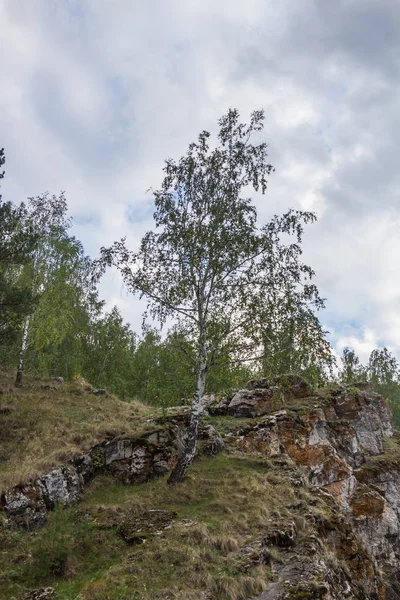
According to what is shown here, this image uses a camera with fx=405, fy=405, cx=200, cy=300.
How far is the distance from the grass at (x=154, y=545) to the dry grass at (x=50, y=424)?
1.79 metres

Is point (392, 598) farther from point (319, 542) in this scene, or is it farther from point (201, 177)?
point (201, 177)

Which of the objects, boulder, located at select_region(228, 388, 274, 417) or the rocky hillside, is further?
boulder, located at select_region(228, 388, 274, 417)

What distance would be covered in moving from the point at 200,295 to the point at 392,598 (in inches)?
718

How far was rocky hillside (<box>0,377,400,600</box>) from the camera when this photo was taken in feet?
28.6

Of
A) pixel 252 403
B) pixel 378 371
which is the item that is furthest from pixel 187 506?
pixel 378 371

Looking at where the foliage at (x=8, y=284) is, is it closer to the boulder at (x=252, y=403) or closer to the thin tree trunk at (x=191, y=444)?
the thin tree trunk at (x=191, y=444)

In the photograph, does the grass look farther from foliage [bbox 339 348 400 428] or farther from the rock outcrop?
foliage [bbox 339 348 400 428]

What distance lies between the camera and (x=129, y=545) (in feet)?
33.0

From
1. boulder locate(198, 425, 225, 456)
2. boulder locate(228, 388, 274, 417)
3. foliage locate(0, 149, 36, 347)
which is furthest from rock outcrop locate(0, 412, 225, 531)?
foliage locate(0, 149, 36, 347)

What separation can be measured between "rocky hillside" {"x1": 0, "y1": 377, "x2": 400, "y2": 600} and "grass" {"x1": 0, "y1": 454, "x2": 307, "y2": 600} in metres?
0.04

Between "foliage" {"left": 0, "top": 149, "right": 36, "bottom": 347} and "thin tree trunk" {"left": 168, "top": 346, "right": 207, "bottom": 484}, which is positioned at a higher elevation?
"foliage" {"left": 0, "top": 149, "right": 36, "bottom": 347}

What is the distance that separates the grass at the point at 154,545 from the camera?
819 centimetres

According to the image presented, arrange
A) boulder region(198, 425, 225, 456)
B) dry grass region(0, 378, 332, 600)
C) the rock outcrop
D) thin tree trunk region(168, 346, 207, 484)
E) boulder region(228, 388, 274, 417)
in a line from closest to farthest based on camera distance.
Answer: dry grass region(0, 378, 332, 600) → the rock outcrop → thin tree trunk region(168, 346, 207, 484) → boulder region(198, 425, 225, 456) → boulder region(228, 388, 274, 417)

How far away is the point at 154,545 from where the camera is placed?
9625mm
